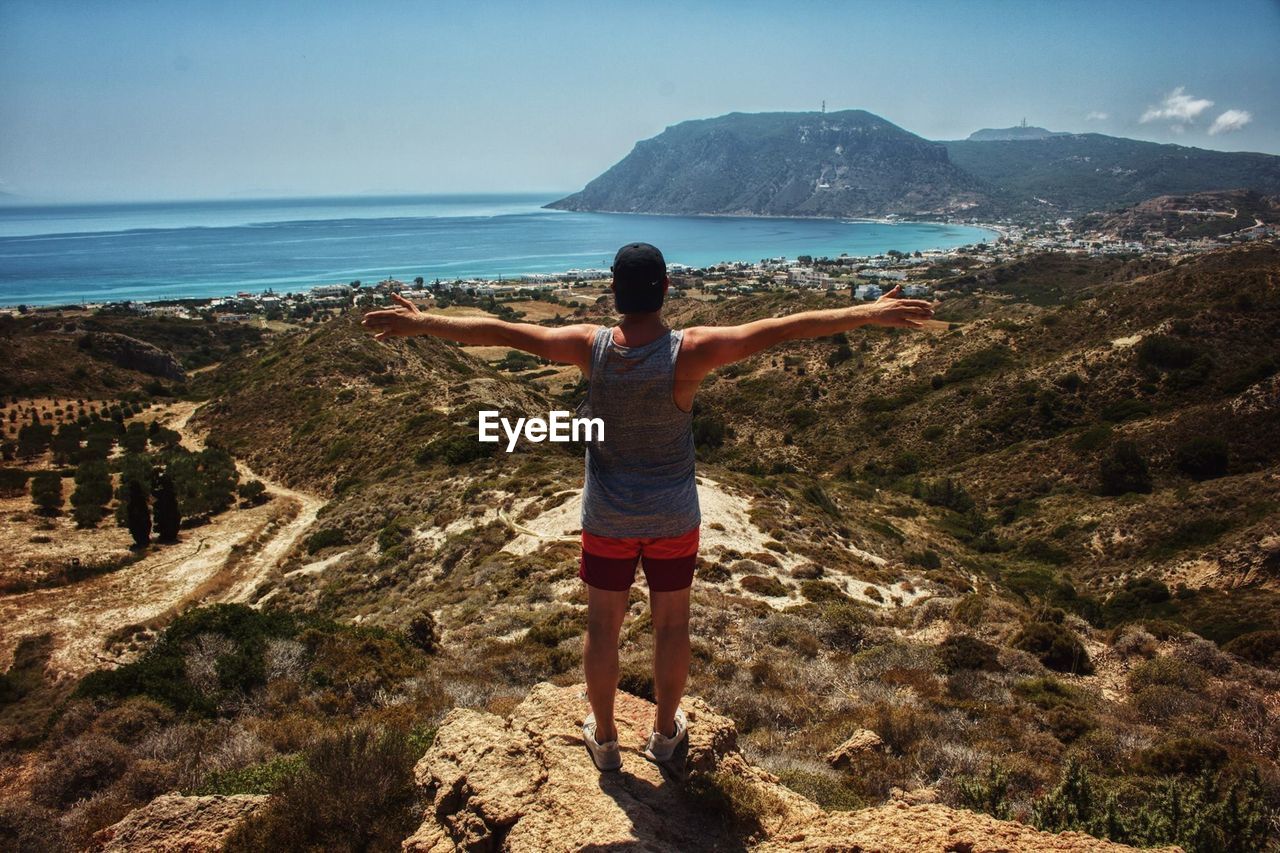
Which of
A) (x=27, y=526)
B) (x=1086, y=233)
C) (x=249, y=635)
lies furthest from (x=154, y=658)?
(x=1086, y=233)

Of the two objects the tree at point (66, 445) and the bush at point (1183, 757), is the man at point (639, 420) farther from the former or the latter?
the tree at point (66, 445)

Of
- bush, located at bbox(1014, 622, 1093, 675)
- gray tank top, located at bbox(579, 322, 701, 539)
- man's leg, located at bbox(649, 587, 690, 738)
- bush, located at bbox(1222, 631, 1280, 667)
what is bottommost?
bush, located at bbox(1222, 631, 1280, 667)

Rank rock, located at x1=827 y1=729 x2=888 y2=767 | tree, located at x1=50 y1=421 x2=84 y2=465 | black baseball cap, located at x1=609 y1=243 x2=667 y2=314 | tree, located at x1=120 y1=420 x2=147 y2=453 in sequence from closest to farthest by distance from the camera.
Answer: black baseball cap, located at x1=609 y1=243 x2=667 y2=314 < rock, located at x1=827 y1=729 x2=888 y2=767 < tree, located at x1=50 y1=421 x2=84 y2=465 < tree, located at x1=120 y1=420 x2=147 y2=453

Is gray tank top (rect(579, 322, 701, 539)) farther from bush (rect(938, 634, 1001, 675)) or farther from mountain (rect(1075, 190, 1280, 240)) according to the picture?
mountain (rect(1075, 190, 1280, 240))

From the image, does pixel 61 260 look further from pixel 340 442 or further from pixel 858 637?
pixel 858 637

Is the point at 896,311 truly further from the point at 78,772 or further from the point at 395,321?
the point at 78,772

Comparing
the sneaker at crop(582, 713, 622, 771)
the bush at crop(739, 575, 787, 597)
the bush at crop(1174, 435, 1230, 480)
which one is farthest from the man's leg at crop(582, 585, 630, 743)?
the bush at crop(1174, 435, 1230, 480)

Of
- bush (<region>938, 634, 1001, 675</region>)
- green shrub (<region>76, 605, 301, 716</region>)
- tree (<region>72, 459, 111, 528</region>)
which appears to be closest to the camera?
green shrub (<region>76, 605, 301, 716</region>)
